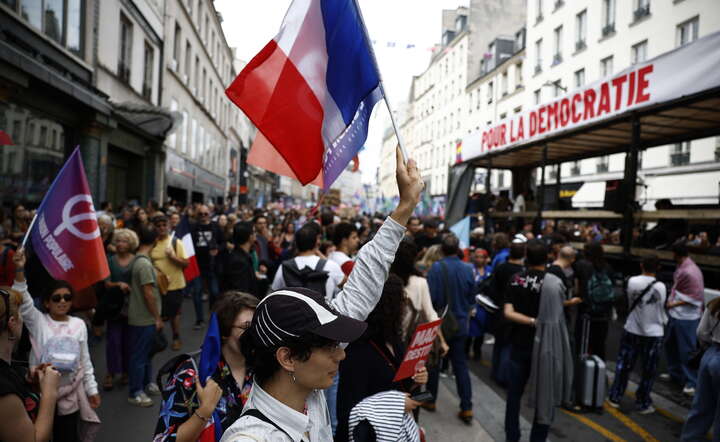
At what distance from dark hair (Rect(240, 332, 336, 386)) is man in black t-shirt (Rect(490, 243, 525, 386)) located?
132 inches

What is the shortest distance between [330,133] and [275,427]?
1541 millimetres

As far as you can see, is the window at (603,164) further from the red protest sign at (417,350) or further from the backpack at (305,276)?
the red protest sign at (417,350)

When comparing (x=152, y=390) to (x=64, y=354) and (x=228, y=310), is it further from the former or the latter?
(x=228, y=310)

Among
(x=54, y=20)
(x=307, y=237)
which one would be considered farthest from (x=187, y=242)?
(x=54, y=20)

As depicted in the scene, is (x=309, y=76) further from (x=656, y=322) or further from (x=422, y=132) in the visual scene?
(x=422, y=132)

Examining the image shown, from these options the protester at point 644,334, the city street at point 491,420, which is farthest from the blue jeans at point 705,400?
the protester at point 644,334

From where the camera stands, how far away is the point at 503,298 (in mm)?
5133

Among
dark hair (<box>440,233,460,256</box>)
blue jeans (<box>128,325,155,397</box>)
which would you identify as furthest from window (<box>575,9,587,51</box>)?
blue jeans (<box>128,325,155,397</box>)

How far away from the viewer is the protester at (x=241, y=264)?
5.73m

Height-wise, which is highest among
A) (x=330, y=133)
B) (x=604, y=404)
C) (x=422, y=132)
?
(x=422, y=132)

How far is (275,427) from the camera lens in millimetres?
1316

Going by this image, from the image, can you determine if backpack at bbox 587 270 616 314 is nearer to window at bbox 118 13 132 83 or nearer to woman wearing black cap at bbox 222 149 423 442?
woman wearing black cap at bbox 222 149 423 442

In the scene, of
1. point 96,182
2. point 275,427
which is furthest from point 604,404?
point 96,182

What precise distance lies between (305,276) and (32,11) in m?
8.04
